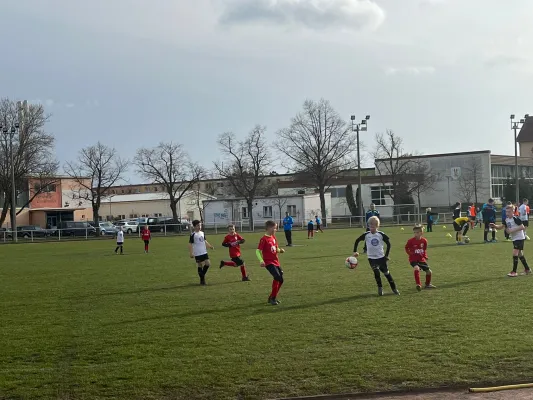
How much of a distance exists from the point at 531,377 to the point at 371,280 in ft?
27.7

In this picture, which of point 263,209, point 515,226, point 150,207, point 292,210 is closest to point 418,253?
point 515,226

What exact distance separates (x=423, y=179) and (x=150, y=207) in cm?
4056

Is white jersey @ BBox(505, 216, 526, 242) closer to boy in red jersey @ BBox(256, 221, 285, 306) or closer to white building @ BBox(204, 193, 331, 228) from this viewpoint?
boy in red jersey @ BBox(256, 221, 285, 306)

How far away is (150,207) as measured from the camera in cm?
9112

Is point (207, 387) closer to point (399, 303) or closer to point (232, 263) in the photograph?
point (399, 303)

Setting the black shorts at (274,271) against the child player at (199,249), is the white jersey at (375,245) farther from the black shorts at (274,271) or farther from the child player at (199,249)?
the child player at (199,249)

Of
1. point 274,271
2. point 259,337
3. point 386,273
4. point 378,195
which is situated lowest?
point 259,337

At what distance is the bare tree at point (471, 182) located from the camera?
7612 centimetres

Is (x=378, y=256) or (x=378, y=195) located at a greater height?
(x=378, y=195)

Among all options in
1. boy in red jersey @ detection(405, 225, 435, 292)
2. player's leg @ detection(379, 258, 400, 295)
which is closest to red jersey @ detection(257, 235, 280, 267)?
player's leg @ detection(379, 258, 400, 295)

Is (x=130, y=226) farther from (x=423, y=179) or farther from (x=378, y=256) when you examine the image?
(x=378, y=256)

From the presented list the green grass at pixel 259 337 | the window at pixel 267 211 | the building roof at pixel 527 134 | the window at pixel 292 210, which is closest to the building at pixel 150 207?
the window at pixel 267 211

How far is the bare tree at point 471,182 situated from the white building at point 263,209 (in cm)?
1978

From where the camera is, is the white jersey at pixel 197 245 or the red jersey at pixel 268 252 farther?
the white jersey at pixel 197 245
